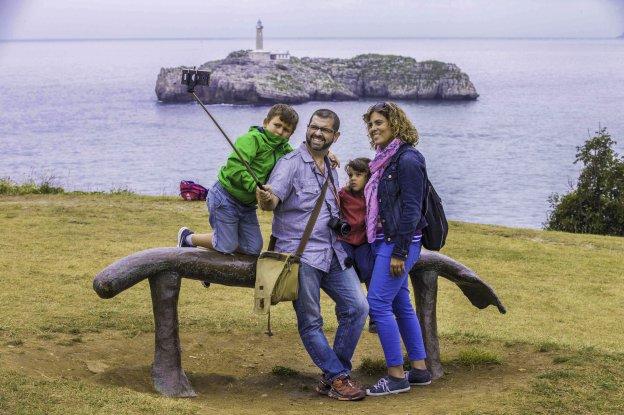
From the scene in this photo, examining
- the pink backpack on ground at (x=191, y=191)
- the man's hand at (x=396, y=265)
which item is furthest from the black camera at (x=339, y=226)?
the pink backpack on ground at (x=191, y=191)

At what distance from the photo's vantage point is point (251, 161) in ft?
23.0

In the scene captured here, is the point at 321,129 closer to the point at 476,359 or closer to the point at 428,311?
the point at 428,311

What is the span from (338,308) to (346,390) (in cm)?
67

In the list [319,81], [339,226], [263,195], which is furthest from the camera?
[319,81]

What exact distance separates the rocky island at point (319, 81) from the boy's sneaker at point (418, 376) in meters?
117

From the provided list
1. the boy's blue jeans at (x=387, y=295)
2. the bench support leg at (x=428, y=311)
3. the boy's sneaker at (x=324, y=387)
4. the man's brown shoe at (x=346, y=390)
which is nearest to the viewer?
the boy's blue jeans at (x=387, y=295)

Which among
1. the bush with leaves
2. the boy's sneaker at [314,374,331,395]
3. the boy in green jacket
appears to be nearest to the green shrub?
the bush with leaves

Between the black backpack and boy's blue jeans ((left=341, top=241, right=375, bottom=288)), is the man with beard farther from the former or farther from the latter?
the black backpack

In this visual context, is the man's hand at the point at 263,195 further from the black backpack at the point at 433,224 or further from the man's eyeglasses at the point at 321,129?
the black backpack at the point at 433,224

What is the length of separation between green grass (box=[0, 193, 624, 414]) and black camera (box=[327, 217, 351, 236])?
4.62ft

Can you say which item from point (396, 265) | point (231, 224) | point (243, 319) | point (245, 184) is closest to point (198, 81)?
point (245, 184)

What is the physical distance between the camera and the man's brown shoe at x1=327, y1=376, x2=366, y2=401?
7211mm

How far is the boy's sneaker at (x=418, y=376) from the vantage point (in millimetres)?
7734

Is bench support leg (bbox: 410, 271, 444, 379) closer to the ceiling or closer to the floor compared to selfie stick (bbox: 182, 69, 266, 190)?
closer to the floor
